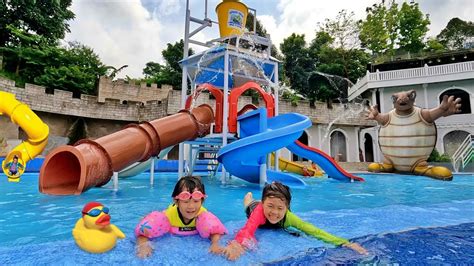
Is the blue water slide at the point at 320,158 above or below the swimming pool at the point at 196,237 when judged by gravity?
above

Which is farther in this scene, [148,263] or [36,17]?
[36,17]

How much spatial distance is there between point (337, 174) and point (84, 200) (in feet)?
24.2

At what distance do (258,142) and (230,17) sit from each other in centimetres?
386

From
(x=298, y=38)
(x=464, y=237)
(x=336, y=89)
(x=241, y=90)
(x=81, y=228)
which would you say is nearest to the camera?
(x=81, y=228)

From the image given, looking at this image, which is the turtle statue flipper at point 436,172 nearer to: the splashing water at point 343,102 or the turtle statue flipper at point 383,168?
the turtle statue flipper at point 383,168

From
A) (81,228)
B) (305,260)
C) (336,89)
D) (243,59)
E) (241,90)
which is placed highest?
(336,89)

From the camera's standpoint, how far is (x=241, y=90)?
7.24m

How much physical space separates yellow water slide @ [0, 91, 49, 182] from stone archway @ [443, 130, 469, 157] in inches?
855

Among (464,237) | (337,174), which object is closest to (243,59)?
(337,174)

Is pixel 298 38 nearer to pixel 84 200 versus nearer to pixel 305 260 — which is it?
pixel 84 200

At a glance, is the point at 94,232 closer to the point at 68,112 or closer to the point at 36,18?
the point at 68,112

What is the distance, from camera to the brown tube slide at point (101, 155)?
442 centimetres

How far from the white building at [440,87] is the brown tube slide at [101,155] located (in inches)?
711

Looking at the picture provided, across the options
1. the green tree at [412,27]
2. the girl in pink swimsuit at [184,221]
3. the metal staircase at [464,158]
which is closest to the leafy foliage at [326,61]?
the green tree at [412,27]
